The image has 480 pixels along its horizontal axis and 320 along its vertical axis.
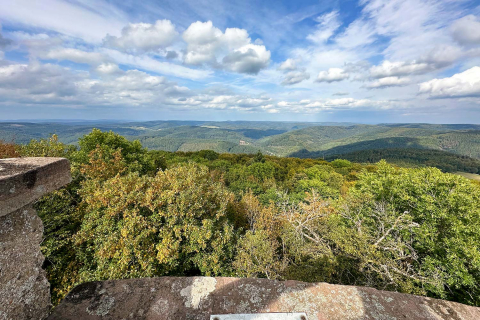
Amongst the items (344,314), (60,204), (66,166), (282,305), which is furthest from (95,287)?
(60,204)

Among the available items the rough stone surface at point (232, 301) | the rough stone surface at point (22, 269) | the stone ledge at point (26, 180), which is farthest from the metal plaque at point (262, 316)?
the stone ledge at point (26, 180)

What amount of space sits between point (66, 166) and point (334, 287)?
4.61m

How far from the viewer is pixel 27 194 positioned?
7.89 feet

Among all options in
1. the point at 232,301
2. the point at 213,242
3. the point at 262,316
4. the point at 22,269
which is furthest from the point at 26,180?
the point at 213,242

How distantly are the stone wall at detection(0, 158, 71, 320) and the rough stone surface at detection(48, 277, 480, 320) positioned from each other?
13.3 inches

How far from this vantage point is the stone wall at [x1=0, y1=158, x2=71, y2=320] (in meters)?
2.22

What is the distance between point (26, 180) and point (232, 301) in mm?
3048

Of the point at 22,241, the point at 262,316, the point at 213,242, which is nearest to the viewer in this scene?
the point at 22,241

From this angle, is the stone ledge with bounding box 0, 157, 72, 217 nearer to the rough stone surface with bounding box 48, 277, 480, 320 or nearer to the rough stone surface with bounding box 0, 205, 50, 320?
the rough stone surface with bounding box 0, 205, 50, 320

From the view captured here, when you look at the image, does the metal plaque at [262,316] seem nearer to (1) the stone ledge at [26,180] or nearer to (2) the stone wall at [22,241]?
(2) the stone wall at [22,241]

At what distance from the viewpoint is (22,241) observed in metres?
2.47

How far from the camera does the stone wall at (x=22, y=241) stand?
2217 mm

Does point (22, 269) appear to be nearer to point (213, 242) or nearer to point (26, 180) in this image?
point (26, 180)

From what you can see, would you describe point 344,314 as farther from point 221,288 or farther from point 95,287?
point 95,287
